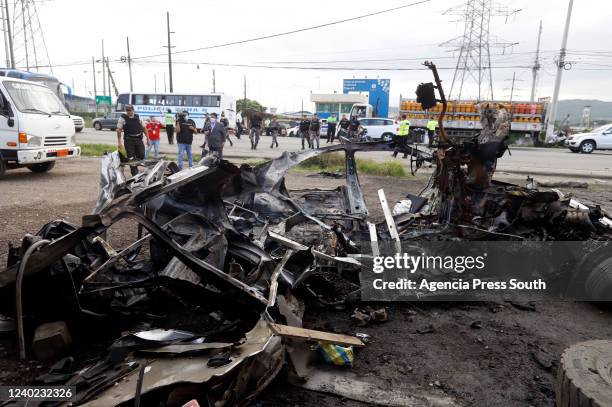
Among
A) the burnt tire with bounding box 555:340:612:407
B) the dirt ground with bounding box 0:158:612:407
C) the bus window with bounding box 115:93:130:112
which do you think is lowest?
the dirt ground with bounding box 0:158:612:407

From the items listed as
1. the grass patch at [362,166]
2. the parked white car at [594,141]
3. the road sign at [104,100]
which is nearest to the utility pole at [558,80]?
the parked white car at [594,141]

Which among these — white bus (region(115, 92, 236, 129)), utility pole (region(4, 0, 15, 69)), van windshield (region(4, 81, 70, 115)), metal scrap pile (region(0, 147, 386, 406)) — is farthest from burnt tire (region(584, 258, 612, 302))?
utility pole (region(4, 0, 15, 69))

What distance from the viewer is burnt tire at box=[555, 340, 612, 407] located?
6.42ft

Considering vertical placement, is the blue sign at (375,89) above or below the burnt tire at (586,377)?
above

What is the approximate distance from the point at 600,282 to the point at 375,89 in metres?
46.8

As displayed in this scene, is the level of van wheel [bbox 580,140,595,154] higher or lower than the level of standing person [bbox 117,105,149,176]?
lower

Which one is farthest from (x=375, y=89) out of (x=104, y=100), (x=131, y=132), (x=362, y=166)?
(x=131, y=132)

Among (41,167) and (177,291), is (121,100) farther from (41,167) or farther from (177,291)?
(177,291)

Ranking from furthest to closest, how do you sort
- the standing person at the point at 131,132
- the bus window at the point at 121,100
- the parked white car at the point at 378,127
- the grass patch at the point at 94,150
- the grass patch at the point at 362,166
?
the bus window at the point at 121,100 < the parked white car at the point at 378,127 < the grass patch at the point at 94,150 < the grass patch at the point at 362,166 < the standing person at the point at 131,132

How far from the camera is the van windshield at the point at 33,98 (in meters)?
8.62

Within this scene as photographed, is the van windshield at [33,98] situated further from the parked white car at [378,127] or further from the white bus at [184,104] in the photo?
the white bus at [184,104]

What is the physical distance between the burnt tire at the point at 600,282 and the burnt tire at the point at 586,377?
1.19 meters

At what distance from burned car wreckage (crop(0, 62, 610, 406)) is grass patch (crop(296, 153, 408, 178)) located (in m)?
7.02

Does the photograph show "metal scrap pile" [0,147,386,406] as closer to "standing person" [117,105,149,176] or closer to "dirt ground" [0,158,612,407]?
"dirt ground" [0,158,612,407]
